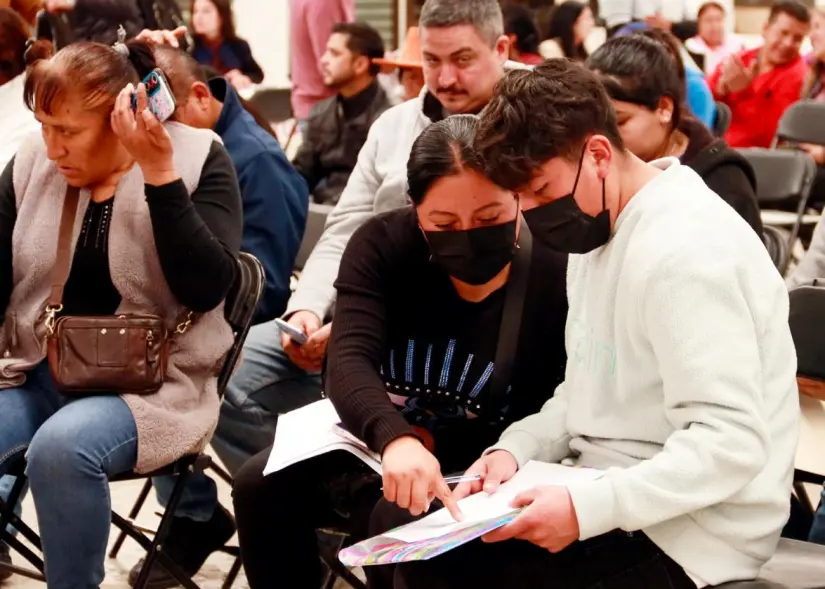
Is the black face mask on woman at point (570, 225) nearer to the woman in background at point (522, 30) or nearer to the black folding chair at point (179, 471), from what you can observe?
the black folding chair at point (179, 471)

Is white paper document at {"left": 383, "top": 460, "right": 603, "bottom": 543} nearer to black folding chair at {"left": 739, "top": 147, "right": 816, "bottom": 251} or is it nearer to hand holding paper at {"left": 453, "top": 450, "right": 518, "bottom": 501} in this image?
hand holding paper at {"left": 453, "top": 450, "right": 518, "bottom": 501}

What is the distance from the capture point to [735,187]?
9.39 feet

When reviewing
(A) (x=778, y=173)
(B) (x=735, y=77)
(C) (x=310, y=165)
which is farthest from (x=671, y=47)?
(B) (x=735, y=77)

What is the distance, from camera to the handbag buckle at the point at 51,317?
244cm

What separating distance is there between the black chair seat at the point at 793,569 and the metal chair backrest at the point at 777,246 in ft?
3.82

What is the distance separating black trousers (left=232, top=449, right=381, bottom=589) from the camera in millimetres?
2201

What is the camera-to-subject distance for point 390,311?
2281mm

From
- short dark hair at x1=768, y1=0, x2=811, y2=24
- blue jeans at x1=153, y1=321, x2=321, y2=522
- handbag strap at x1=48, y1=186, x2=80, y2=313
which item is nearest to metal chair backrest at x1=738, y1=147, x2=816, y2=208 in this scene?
blue jeans at x1=153, y1=321, x2=321, y2=522

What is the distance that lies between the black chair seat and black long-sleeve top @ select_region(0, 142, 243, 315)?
48.6 inches

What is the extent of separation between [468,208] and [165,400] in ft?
2.58

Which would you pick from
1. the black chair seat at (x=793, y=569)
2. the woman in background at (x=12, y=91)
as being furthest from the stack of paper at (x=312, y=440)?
the woman in background at (x=12, y=91)

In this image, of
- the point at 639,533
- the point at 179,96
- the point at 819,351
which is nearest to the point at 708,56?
the point at 179,96

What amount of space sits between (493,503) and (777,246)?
4.94 ft

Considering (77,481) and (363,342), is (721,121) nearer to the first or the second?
(363,342)
